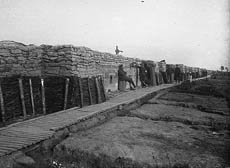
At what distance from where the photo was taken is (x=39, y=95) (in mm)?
5738

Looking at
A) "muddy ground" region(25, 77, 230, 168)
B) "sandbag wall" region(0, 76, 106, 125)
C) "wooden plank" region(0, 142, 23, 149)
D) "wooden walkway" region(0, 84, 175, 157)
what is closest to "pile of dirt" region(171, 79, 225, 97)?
"muddy ground" region(25, 77, 230, 168)

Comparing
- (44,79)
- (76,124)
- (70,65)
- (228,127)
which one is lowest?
(228,127)

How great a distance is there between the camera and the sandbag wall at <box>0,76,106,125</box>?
497 cm

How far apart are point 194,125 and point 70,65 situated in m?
4.20

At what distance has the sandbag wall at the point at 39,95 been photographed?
4969mm

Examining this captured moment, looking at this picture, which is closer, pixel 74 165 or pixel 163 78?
pixel 74 165

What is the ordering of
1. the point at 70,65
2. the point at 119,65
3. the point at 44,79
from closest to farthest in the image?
the point at 44,79 → the point at 70,65 → the point at 119,65

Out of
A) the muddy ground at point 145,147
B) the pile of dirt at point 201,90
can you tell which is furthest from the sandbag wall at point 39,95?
the pile of dirt at point 201,90

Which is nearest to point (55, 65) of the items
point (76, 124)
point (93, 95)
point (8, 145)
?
point (93, 95)

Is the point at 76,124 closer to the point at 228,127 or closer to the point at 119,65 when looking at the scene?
the point at 228,127

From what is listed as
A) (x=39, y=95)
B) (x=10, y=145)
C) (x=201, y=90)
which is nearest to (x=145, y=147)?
(x=10, y=145)

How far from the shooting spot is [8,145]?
2633mm

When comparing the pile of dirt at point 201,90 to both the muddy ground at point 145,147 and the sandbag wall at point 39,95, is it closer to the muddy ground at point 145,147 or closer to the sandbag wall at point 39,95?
the muddy ground at point 145,147

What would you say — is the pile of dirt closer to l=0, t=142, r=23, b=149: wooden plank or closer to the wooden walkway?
the wooden walkway
